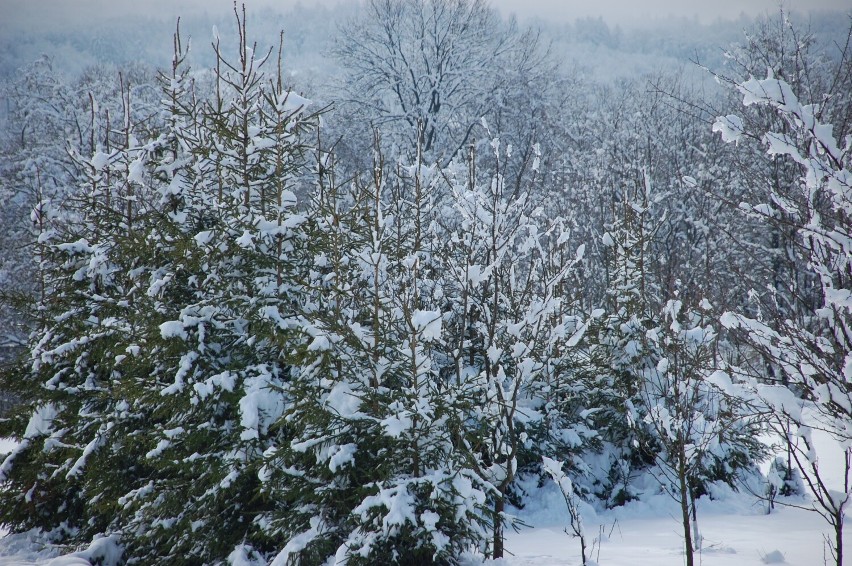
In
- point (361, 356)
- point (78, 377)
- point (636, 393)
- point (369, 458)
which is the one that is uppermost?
point (361, 356)

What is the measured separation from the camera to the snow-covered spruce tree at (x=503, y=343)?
584 cm

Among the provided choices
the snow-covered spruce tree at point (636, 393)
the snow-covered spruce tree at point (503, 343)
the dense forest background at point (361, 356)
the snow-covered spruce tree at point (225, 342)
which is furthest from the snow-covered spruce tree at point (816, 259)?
the snow-covered spruce tree at point (636, 393)

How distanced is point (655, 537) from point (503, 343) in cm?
340

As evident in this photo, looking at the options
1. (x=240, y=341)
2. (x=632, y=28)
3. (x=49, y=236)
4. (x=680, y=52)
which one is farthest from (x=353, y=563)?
(x=632, y=28)

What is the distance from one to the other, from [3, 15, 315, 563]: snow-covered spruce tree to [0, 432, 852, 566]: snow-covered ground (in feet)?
3.42

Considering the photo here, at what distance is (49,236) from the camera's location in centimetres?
883

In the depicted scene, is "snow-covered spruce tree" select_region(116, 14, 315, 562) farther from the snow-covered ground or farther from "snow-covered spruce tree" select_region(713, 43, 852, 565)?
"snow-covered spruce tree" select_region(713, 43, 852, 565)

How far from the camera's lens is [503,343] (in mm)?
7309

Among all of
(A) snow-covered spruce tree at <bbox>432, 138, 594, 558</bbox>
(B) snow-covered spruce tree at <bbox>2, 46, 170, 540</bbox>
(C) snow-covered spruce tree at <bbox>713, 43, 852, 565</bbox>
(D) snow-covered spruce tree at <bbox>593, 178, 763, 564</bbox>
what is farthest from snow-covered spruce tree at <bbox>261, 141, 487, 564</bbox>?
(D) snow-covered spruce tree at <bbox>593, 178, 763, 564</bbox>

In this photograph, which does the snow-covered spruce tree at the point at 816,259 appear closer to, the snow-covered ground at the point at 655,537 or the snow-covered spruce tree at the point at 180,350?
the snow-covered ground at the point at 655,537

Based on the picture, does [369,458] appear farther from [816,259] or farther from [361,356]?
[816,259]

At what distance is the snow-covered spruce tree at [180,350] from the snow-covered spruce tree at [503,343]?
2102mm

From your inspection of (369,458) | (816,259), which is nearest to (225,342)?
(369,458)

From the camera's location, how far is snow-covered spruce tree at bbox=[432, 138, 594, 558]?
19.2 feet
